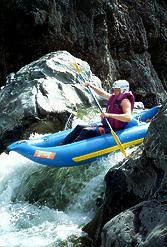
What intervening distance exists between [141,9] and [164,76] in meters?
3.29

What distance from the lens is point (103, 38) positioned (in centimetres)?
1367

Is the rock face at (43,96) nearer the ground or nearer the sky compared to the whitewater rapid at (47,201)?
nearer the sky

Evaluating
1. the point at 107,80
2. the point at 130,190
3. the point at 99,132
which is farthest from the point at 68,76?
the point at 130,190

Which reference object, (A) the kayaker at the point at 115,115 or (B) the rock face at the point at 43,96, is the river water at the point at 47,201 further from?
(B) the rock face at the point at 43,96

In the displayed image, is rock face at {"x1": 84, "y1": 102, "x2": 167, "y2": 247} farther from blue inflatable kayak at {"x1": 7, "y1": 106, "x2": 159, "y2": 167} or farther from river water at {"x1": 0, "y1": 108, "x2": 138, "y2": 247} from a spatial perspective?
blue inflatable kayak at {"x1": 7, "y1": 106, "x2": 159, "y2": 167}

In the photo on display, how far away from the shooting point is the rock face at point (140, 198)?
11.5ft

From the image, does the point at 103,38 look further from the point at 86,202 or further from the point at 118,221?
the point at 118,221

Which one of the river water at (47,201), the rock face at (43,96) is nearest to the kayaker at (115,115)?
the river water at (47,201)

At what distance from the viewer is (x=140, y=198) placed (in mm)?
4117

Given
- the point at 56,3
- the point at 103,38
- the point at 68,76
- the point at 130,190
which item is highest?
the point at 56,3

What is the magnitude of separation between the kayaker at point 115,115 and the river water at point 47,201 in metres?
0.53

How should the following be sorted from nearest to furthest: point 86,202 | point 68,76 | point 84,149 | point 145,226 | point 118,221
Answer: point 145,226, point 118,221, point 86,202, point 84,149, point 68,76

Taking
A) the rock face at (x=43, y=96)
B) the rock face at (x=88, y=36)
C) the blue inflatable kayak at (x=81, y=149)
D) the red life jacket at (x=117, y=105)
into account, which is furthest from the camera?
the rock face at (x=88, y=36)

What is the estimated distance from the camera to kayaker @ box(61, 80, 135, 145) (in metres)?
6.43
